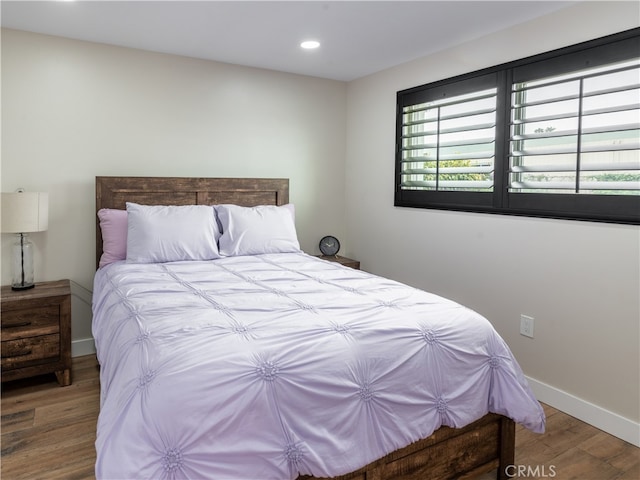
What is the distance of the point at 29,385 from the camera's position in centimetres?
299

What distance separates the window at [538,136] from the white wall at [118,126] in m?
1.13

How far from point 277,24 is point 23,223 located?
79.9 inches

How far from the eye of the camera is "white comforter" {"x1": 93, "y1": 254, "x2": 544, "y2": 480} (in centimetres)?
142

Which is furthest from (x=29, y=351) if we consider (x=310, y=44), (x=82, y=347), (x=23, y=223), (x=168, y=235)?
(x=310, y=44)

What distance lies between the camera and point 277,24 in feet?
9.74

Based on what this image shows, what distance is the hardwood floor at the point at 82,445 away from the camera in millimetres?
2141

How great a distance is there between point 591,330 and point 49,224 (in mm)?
3587

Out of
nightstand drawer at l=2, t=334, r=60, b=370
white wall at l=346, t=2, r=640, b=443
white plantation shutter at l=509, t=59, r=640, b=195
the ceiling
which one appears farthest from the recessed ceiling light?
nightstand drawer at l=2, t=334, r=60, b=370

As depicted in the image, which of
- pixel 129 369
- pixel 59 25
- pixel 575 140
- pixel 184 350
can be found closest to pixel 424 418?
pixel 184 350

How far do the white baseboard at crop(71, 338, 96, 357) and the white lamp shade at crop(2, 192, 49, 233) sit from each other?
965mm

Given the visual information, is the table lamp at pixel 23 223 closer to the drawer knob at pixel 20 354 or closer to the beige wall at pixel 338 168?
the beige wall at pixel 338 168

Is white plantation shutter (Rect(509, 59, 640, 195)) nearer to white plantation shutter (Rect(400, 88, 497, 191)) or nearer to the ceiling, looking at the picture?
white plantation shutter (Rect(400, 88, 497, 191))

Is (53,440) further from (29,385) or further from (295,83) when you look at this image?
(295,83)

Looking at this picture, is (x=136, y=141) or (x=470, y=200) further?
(x=136, y=141)
